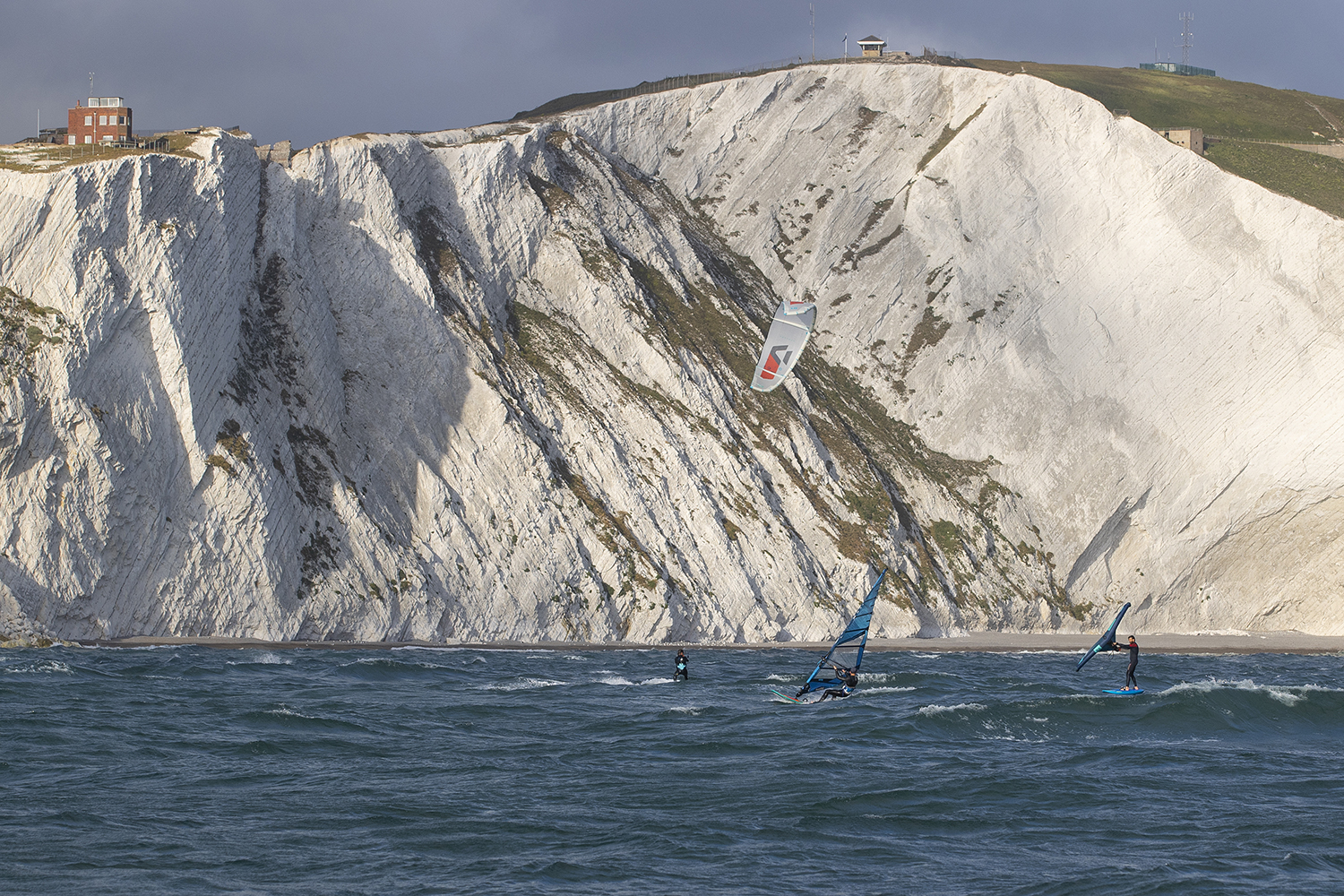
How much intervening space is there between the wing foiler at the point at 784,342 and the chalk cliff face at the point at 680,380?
455 centimetres

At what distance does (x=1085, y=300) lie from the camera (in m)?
82.8

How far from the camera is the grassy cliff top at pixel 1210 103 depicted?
10875 centimetres

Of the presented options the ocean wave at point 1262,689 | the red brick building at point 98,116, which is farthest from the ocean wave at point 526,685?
the red brick building at point 98,116

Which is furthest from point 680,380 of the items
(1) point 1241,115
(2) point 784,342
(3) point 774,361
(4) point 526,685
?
(1) point 1241,115

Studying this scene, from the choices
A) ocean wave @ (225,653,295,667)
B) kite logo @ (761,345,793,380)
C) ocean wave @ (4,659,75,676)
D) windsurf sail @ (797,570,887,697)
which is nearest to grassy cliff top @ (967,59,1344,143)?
kite logo @ (761,345,793,380)

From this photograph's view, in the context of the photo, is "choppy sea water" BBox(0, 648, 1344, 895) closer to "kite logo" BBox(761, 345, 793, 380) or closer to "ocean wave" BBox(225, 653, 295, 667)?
"ocean wave" BBox(225, 653, 295, 667)

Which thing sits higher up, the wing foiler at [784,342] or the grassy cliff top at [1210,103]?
the grassy cliff top at [1210,103]

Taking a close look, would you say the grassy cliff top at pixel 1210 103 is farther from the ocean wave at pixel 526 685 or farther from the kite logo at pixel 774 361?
the ocean wave at pixel 526 685

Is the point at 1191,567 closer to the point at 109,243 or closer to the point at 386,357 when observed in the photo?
the point at 386,357

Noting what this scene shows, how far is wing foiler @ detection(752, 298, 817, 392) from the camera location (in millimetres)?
64688

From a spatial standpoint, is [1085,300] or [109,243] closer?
[109,243]

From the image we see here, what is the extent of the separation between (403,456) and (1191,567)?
45.3 m

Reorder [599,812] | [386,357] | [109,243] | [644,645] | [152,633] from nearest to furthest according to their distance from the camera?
1. [599,812]
2. [152,633]
3. [109,243]
4. [644,645]
5. [386,357]

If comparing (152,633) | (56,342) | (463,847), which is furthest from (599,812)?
(56,342)
